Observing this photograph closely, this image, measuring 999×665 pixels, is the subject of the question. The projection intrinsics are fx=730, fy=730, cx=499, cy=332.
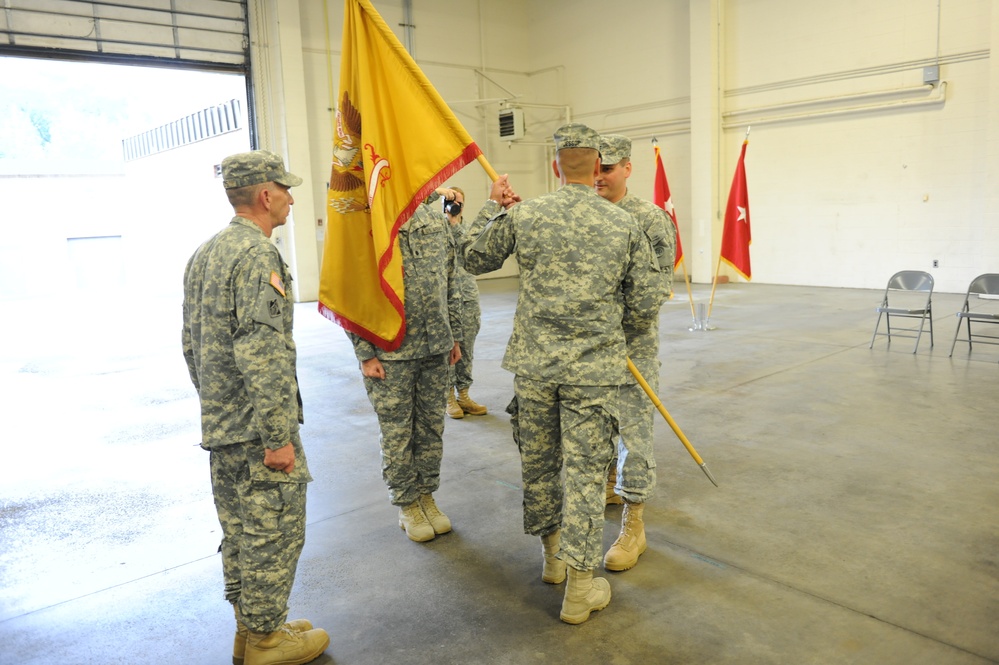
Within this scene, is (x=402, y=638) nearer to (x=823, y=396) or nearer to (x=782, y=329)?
(x=823, y=396)

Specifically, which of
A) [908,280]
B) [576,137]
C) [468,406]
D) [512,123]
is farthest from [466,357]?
[512,123]

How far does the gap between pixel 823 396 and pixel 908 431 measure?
95 centimetres

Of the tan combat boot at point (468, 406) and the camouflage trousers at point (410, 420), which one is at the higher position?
the camouflage trousers at point (410, 420)

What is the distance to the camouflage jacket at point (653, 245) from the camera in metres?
3.00

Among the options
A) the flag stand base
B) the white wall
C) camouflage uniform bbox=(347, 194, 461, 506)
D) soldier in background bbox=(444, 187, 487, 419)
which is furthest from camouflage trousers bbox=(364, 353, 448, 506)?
the white wall

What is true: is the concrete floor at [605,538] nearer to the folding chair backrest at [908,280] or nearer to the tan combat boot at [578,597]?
the tan combat boot at [578,597]

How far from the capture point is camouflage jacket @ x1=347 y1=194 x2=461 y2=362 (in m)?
3.19

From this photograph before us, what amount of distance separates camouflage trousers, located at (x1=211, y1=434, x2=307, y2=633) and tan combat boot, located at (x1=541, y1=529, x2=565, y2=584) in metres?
0.98

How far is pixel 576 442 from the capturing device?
249 cm

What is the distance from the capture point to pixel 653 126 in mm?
14805

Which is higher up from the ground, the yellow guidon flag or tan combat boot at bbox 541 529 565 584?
the yellow guidon flag

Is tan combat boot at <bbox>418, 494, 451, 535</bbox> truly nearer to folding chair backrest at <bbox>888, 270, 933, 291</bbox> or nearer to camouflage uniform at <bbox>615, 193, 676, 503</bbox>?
camouflage uniform at <bbox>615, 193, 676, 503</bbox>

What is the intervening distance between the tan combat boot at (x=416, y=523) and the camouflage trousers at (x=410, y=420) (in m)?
0.05

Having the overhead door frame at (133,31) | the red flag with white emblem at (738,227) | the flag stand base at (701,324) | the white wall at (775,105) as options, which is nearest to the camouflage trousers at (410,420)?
the flag stand base at (701,324)
